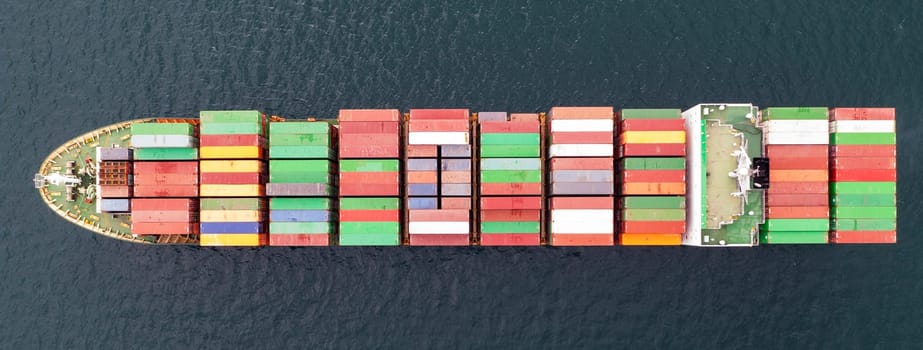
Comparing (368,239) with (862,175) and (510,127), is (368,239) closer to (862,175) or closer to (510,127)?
(510,127)

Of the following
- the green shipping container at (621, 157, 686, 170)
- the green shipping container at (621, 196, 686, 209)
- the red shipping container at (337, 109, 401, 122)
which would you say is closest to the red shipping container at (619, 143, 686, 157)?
the green shipping container at (621, 157, 686, 170)

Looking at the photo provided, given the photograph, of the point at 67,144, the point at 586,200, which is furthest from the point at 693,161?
the point at 67,144

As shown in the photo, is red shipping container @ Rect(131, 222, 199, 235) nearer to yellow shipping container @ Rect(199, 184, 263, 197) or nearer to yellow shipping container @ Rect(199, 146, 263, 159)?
yellow shipping container @ Rect(199, 184, 263, 197)

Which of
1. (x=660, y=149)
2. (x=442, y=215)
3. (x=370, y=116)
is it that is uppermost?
(x=370, y=116)

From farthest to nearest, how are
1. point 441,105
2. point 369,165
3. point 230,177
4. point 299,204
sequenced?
point 441,105, point 299,204, point 369,165, point 230,177

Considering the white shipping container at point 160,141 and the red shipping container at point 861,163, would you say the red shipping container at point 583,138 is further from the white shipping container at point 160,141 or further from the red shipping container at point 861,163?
the white shipping container at point 160,141

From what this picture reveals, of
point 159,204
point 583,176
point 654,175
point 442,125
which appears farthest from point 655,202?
point 159,204
